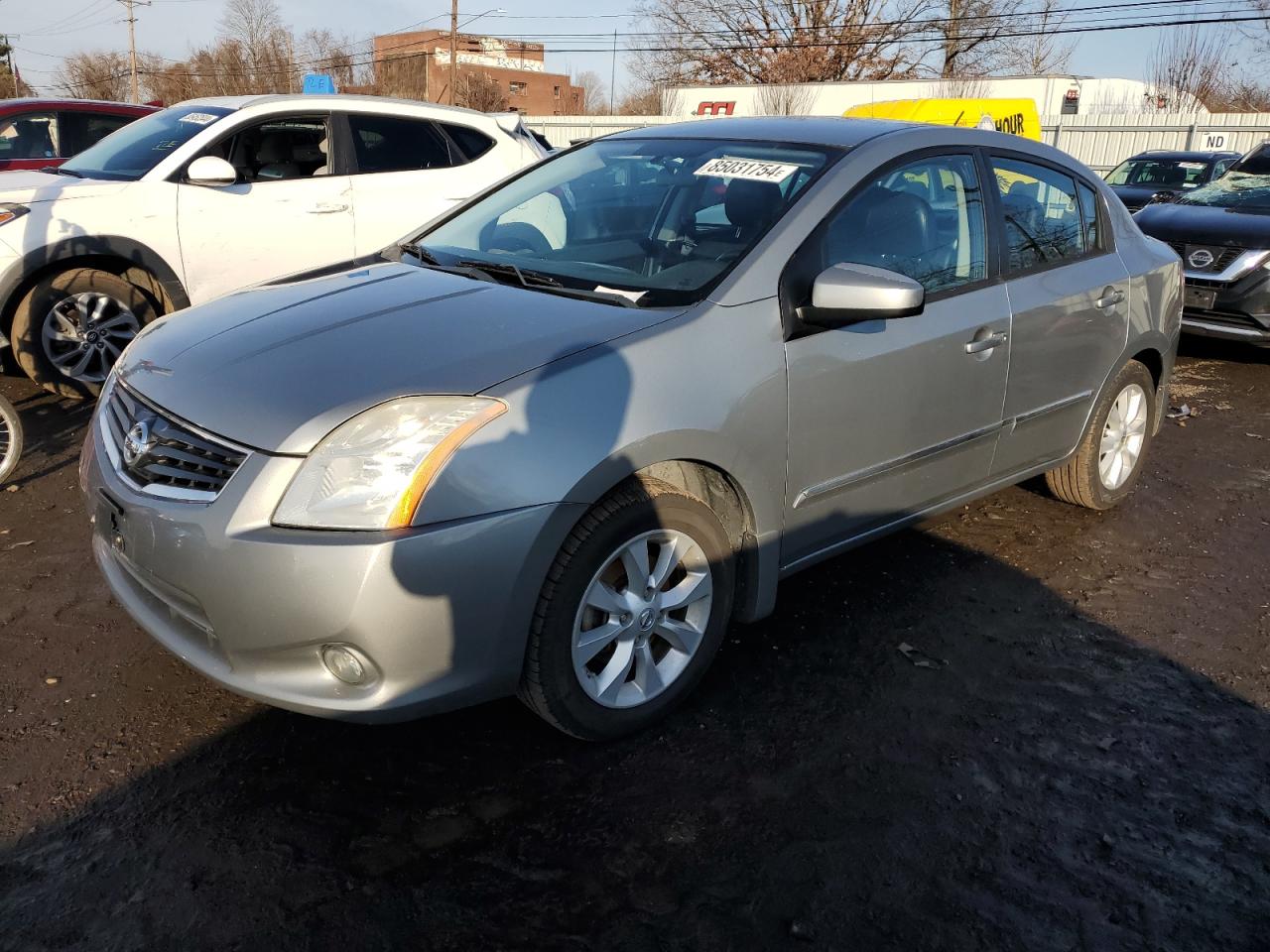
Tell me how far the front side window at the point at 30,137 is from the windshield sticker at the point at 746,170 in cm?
777

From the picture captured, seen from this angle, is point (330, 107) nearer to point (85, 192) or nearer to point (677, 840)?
point (85, 192)

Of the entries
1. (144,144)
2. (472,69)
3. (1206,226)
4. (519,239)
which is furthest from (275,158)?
(472,69)

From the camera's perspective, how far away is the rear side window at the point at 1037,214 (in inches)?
155

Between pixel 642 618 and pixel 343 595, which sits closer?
pixel 343 595

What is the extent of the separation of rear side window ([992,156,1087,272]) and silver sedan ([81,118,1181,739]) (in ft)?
0.06

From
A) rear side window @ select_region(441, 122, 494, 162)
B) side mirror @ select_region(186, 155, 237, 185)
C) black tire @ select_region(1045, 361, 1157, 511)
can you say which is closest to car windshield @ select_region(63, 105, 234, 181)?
side mirror @ select_region(186, 155, 237, 185)

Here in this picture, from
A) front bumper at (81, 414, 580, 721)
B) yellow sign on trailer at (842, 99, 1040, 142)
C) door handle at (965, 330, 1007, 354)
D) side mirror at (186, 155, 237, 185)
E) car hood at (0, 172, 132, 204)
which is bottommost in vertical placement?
front bumper at (81, 414, 580, 721)

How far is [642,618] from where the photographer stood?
286cm

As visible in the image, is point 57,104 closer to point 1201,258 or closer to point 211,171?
point 211,171

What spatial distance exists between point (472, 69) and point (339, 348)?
68.8m

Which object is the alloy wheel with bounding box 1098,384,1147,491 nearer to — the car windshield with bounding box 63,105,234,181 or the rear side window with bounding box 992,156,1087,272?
the rear side window with bounding box 992,156,1087,272

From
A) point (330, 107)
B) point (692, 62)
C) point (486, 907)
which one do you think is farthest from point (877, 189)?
point (692, 62)

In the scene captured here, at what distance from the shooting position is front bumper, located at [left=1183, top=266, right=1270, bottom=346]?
803cm

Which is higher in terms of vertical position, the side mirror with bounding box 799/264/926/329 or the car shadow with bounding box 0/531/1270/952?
the side mirror with bounding box 799/264/926/329
